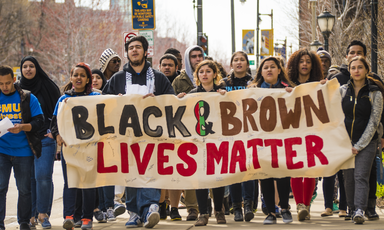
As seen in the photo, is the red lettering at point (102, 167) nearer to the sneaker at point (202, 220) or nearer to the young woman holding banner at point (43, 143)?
the young woman holding banner at point (43, 143)

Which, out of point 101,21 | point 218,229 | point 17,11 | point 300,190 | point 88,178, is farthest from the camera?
point 17,11

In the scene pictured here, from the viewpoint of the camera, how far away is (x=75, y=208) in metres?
5.89

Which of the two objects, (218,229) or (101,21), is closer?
(218,229)

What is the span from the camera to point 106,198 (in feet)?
22.5

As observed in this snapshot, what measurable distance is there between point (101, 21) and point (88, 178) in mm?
31790

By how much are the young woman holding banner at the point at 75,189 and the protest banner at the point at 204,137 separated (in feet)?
0.35

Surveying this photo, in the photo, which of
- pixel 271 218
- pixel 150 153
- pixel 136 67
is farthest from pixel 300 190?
pixel 136 67

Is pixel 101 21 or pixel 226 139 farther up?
pixel 101 21

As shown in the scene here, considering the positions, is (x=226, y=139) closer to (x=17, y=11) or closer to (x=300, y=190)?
(x=300, y=190)

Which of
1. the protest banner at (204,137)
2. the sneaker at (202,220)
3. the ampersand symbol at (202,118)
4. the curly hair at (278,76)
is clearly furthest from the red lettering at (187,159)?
the curly hair at (278,76)

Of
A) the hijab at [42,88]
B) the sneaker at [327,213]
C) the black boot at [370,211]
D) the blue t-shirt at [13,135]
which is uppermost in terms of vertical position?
the hijab at [42,88]

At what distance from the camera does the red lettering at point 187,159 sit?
5.96 meters

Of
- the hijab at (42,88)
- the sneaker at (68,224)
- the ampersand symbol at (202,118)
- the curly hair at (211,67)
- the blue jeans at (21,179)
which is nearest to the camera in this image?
the sneaker at (68,224)

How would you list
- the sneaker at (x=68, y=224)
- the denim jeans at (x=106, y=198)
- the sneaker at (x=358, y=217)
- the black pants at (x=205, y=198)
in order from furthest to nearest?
the denim jeans at (x=106, y=198) → the black pants at (x=205, y=198) → the sneaker at (x=358, y=217) → the sneaker at (x=68, y=224)
